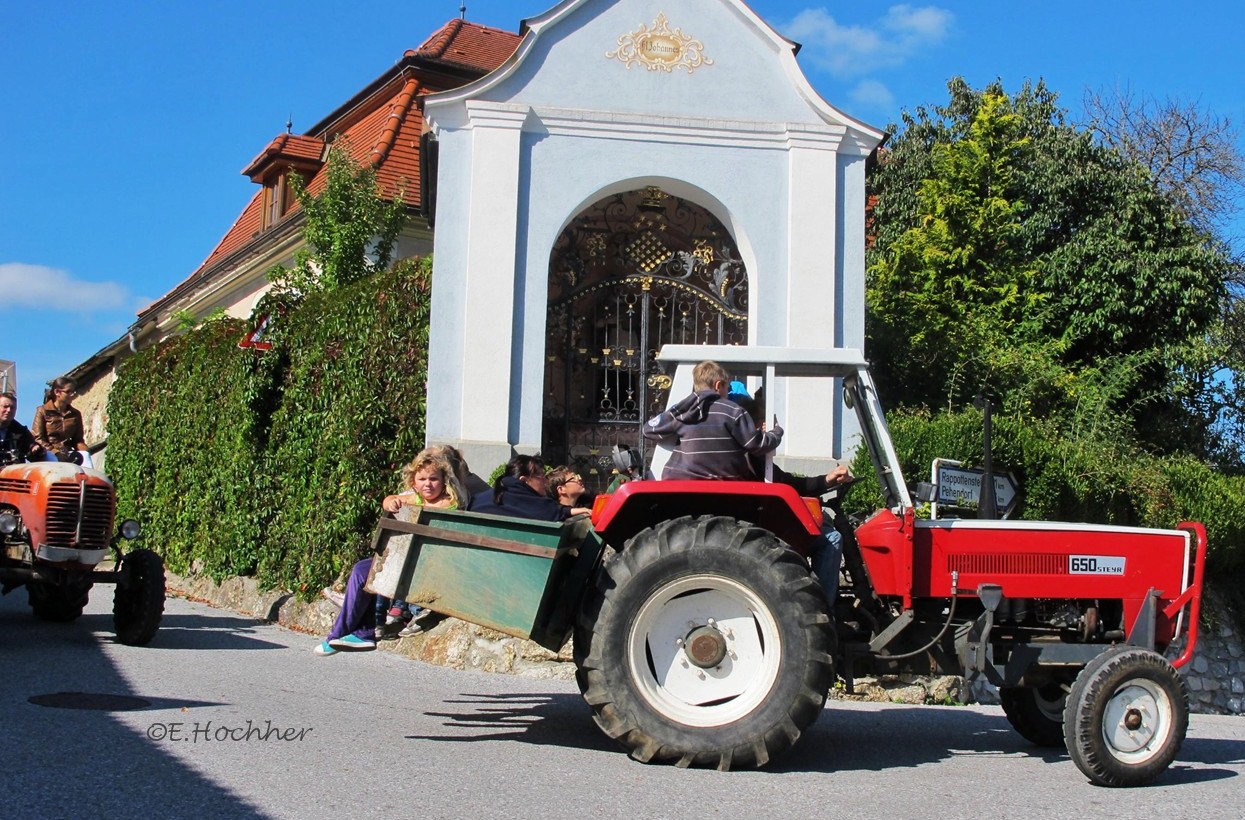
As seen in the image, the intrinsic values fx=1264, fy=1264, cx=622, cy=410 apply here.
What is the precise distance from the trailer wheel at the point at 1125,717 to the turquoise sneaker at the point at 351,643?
4.05 metres

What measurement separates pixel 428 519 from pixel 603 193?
713cm

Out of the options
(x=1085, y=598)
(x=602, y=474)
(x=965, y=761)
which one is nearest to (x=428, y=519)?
(x=965, y=761)

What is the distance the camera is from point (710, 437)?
20.6 feet

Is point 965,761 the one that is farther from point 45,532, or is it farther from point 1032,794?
point 45,532

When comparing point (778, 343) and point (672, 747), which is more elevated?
point (778, 343)

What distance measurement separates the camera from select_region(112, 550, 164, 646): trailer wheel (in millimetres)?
9320

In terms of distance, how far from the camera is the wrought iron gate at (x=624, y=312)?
12930 mm

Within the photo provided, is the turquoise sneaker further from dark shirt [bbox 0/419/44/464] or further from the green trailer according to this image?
dark shirt [bbox 0/419/44/464]

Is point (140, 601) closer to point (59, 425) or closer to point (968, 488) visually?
point (59, 425)

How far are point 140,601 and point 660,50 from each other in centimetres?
746

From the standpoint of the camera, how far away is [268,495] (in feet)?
41.6

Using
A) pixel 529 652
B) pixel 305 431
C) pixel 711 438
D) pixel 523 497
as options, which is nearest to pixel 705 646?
pixel 711 438

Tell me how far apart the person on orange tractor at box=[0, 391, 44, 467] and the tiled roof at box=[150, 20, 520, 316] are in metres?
8.06

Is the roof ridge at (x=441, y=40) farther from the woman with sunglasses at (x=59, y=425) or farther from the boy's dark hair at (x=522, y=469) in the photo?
the boy's dark hair at (x=522, y=469)
